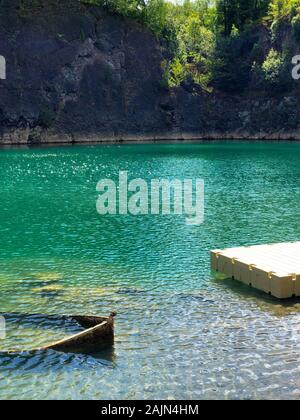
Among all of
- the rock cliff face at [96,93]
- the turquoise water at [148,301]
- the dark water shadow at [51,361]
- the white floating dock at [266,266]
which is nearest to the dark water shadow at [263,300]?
the turquoise water at [148,301]

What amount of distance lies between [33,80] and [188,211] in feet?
289

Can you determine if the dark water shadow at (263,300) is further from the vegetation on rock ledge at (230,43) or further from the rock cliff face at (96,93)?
the vegetation on rock ledge at (230,43)

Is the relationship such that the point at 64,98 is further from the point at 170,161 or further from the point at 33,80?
the point at 170,161

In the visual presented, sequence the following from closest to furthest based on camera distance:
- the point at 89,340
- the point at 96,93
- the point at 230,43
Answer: the point at 89,340
the point at 96,93
the point at 230,43

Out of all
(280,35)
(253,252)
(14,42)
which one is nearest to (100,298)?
(253,252)

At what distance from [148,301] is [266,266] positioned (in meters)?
5.37

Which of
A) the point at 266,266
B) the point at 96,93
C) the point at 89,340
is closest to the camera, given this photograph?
the point at 89,340

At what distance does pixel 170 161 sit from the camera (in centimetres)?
8338

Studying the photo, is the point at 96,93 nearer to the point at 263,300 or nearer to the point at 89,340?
the point at 263,300

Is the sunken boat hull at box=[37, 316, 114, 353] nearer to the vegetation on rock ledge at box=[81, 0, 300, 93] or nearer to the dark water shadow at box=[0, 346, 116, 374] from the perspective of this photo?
the dark water shadow at box=[0, 346, 116, 374]

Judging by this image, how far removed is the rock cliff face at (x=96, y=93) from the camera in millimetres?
120562

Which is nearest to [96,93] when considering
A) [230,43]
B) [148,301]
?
[230,43]

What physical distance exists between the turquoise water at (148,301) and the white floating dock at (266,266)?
0.53 metres

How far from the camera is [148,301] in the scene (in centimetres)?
2241
